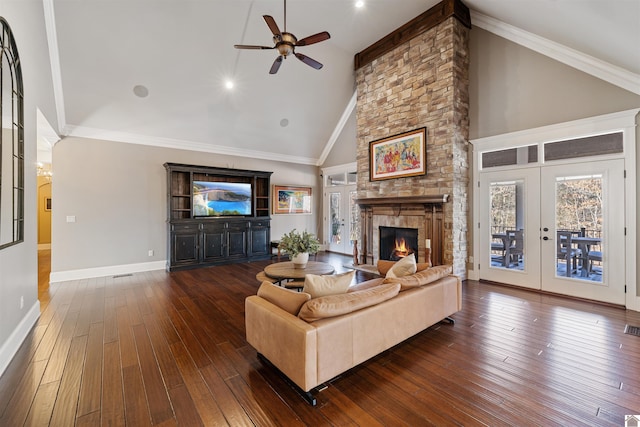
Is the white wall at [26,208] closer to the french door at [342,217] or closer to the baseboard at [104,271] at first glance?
the baseboard at [104,271]

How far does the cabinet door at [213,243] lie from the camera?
6559 mm

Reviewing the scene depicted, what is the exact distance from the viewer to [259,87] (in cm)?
617

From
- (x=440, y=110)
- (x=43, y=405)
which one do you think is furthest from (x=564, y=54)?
(x=43, y=405)

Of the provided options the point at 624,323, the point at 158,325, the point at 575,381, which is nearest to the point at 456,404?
the point at 575,381

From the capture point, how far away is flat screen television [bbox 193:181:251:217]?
22.0 ft

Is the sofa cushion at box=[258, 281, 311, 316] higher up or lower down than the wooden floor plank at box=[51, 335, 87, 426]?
higher up

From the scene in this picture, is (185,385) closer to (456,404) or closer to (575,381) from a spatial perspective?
(456,404)

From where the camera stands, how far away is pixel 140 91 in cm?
545

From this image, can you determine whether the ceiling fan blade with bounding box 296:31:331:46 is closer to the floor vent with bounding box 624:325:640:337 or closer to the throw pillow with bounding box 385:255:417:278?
the throw pillow with bounding box 385:255:417:278

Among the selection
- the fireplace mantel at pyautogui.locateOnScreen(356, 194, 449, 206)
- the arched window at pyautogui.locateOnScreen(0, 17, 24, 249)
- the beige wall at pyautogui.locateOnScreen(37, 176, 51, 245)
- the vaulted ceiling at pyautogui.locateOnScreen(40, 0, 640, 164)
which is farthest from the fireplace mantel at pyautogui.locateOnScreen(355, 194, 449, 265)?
the beige wall at pyautogui.locateOnScreen(37, 176, 51, 245)

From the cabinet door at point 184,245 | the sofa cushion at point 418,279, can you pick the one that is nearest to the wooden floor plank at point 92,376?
the sofa cushion at point 418,279

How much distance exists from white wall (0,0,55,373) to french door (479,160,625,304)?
6.51m

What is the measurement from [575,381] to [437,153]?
384 cm

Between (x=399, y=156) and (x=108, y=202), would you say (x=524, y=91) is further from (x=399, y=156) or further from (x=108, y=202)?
(x=108, y=202)
